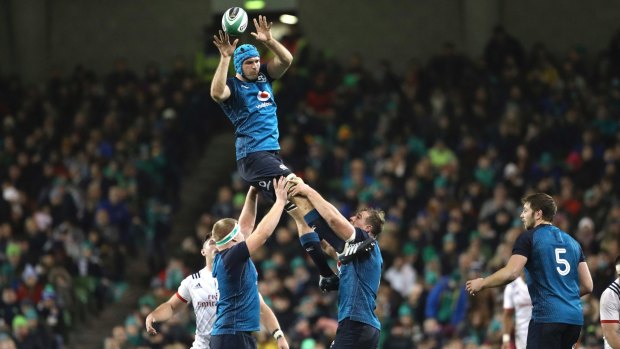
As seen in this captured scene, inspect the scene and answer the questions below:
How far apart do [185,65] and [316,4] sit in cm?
331

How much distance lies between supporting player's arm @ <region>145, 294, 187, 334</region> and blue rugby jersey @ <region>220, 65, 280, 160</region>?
156 centimetres

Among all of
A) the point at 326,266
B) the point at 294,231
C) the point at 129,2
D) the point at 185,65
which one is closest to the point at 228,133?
the point at 185,65

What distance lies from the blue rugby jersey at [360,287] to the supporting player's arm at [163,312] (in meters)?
1.75

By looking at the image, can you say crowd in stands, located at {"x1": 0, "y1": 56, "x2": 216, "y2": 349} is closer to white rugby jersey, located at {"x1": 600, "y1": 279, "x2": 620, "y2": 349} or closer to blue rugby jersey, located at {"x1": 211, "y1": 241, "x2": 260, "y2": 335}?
blue rugby jersey, located at {"x1": 211, "y1": 241, "x2": 260, "y2": 335}

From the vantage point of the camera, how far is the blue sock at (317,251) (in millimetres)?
11125

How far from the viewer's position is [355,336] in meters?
10.5

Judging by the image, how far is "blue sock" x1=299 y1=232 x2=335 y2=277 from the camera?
11125mm

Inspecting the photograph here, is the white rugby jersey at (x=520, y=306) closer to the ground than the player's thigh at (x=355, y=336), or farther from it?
farther from it

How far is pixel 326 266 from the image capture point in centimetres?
1113

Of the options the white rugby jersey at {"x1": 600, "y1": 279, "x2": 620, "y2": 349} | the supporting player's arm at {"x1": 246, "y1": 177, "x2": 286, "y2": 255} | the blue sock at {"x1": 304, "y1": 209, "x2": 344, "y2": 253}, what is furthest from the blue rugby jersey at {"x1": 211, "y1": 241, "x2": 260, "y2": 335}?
the white rugby jersey at {"x1": 600, "y1": 279, "x2": 620, "y2": 349}

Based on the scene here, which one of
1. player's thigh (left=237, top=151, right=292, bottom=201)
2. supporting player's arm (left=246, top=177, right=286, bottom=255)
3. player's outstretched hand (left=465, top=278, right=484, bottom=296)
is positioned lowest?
player's outstretched hand (left=465, top=278, right=484, bottom=296)

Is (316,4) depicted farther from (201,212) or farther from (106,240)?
(106,240)

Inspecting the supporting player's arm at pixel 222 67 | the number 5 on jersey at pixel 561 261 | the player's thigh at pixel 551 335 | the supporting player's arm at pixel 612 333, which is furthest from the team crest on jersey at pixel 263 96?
the supporting player's arm at pixel 612 333

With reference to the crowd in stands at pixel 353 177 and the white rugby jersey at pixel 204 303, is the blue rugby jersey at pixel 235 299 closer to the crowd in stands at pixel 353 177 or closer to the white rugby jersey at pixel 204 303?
the white rugby jersey at pixel 204 303
